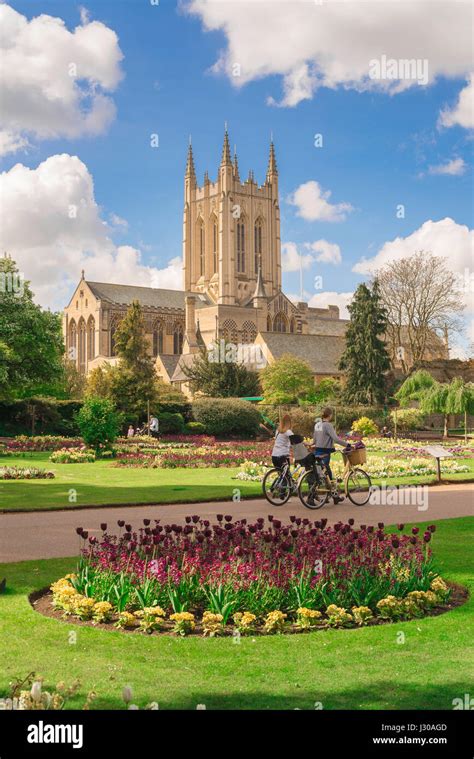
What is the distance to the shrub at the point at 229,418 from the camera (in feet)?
139

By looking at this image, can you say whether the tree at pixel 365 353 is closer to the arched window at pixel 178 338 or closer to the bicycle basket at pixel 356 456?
the bicycle basket at pixel 356 456

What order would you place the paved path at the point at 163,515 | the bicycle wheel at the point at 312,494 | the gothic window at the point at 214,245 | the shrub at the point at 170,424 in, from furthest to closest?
1. the gothic window at the point at 214,245
2. the shrub at the point at 170,424
3. the bicycle wheel at the point at 312,494
4. the paved path at the point at 163,515

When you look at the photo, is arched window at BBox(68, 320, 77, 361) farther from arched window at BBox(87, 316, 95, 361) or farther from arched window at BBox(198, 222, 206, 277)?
arched window at BBox(198, 222, 206, 277)

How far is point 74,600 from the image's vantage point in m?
6.84

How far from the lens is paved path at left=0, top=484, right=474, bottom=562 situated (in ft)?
33.8

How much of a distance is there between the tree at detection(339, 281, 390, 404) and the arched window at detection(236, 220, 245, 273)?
5865cm

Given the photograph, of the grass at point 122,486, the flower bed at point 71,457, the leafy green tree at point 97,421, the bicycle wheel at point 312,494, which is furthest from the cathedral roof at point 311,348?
the bicycle wheel at point 312,494

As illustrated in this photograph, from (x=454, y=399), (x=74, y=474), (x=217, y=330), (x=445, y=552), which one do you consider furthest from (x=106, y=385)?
(x=217, y=330)

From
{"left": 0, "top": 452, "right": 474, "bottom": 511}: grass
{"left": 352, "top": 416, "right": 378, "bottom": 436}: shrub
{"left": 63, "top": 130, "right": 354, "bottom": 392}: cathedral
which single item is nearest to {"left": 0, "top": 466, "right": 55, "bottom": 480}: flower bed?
{"left": 0, "top": 452, "right": 474, "bottom": 511}: grass

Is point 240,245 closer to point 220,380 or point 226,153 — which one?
point 226,153

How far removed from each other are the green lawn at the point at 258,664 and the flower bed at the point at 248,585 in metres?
0.23

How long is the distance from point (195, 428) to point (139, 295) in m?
63.4

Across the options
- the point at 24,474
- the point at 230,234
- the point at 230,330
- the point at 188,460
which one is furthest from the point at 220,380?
the point at 230,234
